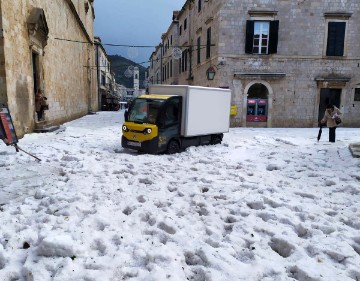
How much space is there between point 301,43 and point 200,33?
7.48 meters

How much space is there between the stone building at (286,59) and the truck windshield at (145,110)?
913cm

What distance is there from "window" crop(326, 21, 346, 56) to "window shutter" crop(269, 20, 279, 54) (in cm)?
335

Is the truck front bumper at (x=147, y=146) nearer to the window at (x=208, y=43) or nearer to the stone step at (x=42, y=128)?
the stone step at (x=42, y=128)

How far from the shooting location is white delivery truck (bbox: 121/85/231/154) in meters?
8.89

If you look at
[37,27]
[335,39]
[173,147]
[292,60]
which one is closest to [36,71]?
[37,27]

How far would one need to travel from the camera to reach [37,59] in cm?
1267

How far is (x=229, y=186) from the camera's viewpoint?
19.3 feet

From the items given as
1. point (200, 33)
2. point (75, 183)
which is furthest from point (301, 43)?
point (75, 183)

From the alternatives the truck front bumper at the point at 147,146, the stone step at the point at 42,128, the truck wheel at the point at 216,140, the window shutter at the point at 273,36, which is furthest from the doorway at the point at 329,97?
the stone step at the point at 42,128

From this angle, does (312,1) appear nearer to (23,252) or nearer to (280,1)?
(280,1)

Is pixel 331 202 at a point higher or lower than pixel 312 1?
lower

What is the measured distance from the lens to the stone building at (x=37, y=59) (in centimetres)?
934

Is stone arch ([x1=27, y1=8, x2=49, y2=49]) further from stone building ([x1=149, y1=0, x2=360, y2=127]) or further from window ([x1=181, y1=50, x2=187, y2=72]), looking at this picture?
window ([x1=181, y1=50, x2=187, y2=72])

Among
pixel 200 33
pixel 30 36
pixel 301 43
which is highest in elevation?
pixel 200 33
